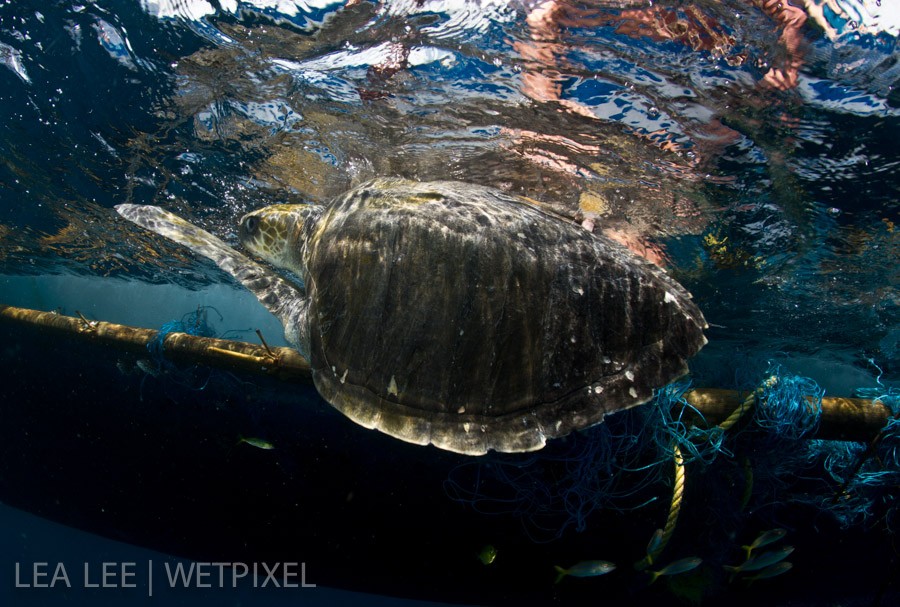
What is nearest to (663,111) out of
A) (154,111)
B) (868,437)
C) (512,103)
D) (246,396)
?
(512,103)

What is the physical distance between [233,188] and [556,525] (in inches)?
334

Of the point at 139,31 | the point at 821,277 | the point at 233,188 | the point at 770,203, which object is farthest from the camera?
the point at 821,277

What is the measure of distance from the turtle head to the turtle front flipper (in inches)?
14.5

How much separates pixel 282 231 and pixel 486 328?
3056mm

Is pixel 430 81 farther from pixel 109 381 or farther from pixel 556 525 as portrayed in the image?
pixel 109 381

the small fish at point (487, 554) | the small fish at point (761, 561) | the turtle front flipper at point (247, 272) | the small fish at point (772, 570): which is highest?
the turtle front flipper at point (247, 272)

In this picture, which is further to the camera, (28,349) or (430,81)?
(28,349)

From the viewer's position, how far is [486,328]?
2.67 metres

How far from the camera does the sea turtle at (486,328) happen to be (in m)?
2.54

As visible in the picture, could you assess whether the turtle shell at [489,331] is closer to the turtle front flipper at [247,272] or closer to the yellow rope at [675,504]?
the turtle front flipper at [247,272]

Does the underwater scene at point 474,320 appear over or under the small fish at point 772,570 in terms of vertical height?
over

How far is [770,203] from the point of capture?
245 inches

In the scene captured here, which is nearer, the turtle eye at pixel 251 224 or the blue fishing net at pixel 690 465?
the blue fishing net at pixel 690 465

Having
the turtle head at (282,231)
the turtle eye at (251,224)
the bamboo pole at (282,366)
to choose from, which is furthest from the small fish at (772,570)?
the turtle eye at (251,224)
